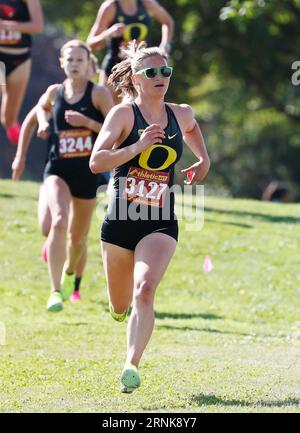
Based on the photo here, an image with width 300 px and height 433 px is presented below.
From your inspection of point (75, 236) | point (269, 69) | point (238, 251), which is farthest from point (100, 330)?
point (269, 69)

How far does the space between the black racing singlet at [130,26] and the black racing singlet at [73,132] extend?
289cm

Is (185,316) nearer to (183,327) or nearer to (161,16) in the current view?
(183,327)

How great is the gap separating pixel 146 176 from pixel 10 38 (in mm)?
6044

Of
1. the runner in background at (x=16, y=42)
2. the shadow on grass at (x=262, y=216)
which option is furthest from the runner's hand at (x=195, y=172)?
the shadow on grass at (x=262, y=216)

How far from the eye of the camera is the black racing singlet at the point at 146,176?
6.67 meters

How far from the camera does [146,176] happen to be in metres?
6.69

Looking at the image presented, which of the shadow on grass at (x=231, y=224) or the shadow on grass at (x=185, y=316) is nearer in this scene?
the shadow on grass at (x=185, y=316)

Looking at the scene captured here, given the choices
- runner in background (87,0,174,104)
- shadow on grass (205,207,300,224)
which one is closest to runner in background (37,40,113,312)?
runner in background (87,0,174,104)

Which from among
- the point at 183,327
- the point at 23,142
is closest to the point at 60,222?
the point at 23,142

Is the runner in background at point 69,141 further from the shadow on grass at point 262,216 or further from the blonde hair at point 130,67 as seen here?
the shadow on grass at point 262,216

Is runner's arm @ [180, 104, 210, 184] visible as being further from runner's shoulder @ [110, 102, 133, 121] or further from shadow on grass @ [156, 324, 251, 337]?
shadow on grass @ [156, 324, 251, 337]

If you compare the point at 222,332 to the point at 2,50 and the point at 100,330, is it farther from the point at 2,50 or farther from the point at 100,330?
the point at 2,50

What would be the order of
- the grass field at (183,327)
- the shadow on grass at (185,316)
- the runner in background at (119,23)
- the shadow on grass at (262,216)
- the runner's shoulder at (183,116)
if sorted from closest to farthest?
1. the grass field at (183,327)
2. the runner's shoulder at (183,116)
3. the shadow on grass at (185,316)
4. the runner in background at (119,23)
5. the shadow on grass at (262,216)

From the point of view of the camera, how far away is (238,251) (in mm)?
13062
